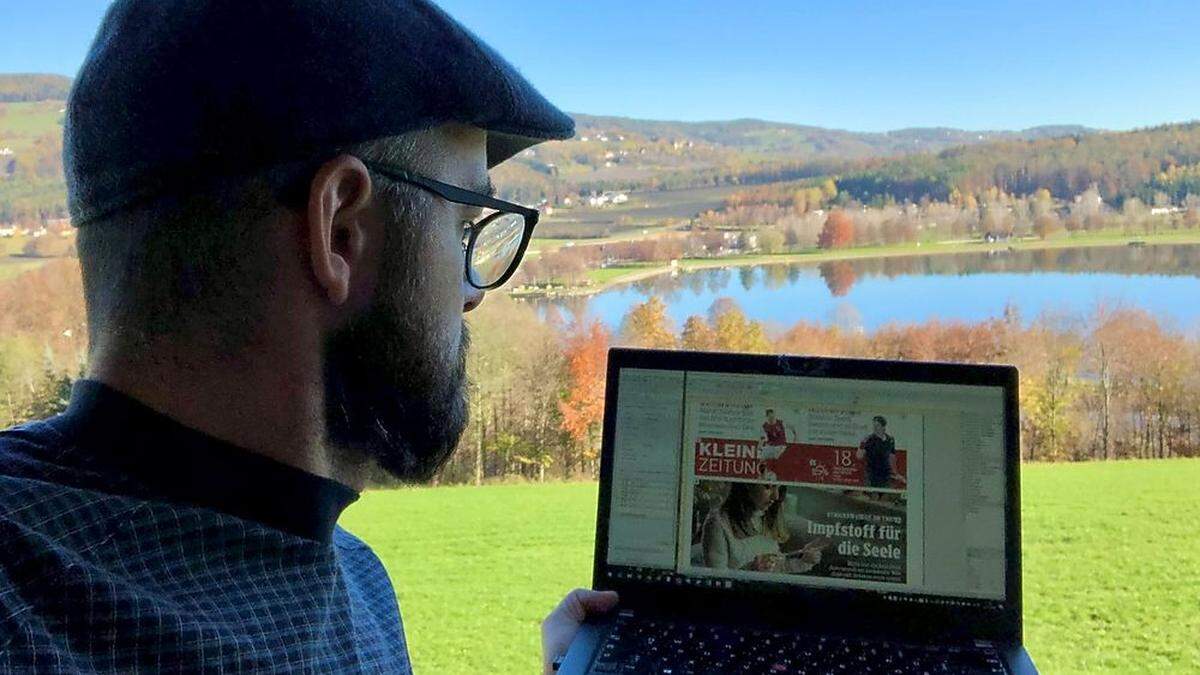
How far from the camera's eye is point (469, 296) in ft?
2.72

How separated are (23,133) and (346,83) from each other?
4.91ft

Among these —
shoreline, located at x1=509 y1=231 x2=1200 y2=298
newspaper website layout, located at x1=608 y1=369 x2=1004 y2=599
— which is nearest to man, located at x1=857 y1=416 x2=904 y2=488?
newspaper website layout, located at x1=608 y1=369 x2=1004 y2=599

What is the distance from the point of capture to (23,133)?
1811 millimetres

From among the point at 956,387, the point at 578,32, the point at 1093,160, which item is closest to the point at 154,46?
the point at 956,387

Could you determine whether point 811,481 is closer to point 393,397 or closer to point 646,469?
point 646,469

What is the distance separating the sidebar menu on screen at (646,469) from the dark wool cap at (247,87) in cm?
34

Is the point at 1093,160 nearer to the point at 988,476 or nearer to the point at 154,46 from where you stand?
the point at 988,476

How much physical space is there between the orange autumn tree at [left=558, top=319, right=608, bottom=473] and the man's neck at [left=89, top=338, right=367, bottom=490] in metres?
0.80

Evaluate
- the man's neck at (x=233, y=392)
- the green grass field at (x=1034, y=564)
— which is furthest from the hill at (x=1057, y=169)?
the man's neck at (x=233, y=392)

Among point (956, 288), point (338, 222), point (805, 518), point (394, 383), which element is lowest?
point (805, 518)

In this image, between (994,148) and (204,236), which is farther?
(994,148)

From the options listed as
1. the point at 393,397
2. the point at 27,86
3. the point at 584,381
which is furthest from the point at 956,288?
the point at 27,86

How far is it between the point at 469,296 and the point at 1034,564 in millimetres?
1267

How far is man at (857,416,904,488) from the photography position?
875 millimetres
